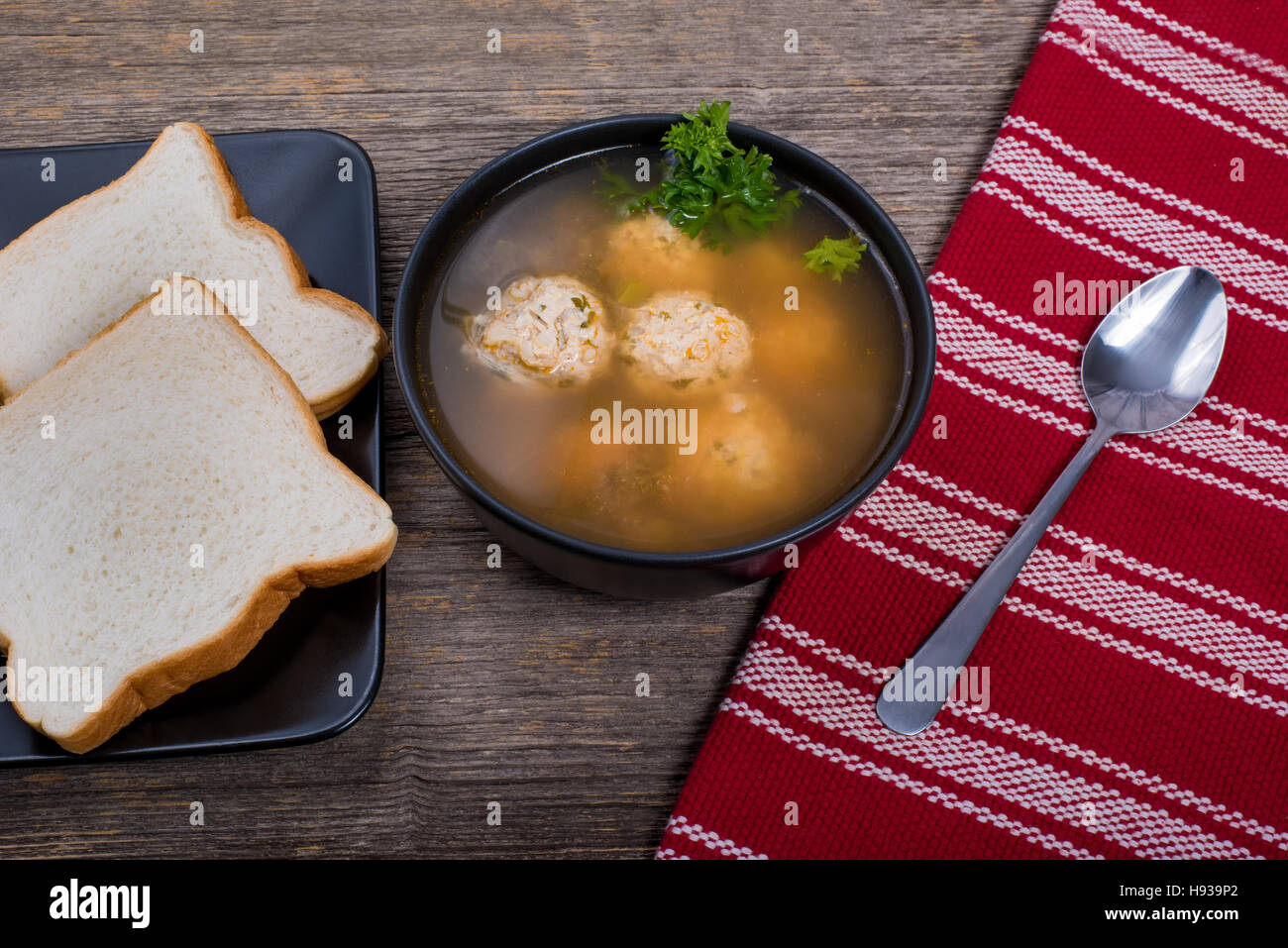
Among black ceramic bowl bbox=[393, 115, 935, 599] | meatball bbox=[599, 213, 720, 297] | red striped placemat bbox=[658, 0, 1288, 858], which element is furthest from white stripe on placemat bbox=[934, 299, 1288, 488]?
meatball bbox=[599, 213, 720, 297]

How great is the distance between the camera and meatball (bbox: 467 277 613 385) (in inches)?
44.5

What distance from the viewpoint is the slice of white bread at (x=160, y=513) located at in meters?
1.17

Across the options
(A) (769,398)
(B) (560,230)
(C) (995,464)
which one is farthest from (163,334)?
(C) (995,464)

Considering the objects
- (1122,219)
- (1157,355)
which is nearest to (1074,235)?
(1122,219)

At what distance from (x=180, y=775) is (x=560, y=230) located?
2.80ft

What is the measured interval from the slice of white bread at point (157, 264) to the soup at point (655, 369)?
0.62 ft

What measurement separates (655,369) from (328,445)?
45 cm

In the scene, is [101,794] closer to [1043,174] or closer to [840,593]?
[840,593]

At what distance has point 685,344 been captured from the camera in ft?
3.73

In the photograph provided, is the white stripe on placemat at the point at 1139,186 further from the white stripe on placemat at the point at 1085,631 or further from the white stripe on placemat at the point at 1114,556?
the white stripe on placemat at the point at 1085,631

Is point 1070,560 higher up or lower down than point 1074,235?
lower down

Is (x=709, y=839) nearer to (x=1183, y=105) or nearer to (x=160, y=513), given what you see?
(x=160, y=513)

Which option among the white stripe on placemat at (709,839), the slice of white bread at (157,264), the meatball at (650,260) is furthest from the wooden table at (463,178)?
the meatball at (650,260)

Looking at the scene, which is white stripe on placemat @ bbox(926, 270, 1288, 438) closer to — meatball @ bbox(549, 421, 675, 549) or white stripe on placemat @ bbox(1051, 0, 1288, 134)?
white stripe on placemat @ bbox(1051, 0, 1288, 134)
